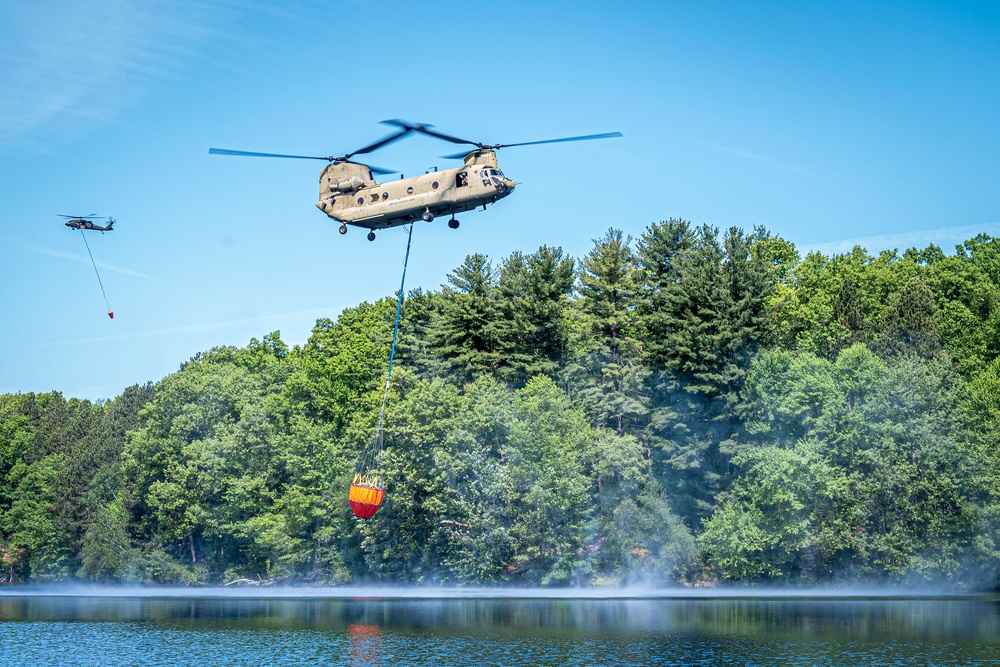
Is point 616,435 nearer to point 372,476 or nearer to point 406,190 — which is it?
point 372,476

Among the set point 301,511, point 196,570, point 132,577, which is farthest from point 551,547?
point 132,577

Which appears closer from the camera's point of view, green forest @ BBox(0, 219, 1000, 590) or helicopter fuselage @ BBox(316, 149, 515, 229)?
helicopter fuselage @ BBox(316, 149, 515, 229)

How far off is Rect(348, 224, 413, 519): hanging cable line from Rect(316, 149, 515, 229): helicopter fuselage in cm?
157

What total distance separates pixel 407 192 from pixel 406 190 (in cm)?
14

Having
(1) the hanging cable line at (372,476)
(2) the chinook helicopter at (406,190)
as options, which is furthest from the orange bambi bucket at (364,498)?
(2) the chinook helicopter at (406,190)

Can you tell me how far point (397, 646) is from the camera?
167ft

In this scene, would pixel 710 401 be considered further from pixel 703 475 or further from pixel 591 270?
pixel 591 270

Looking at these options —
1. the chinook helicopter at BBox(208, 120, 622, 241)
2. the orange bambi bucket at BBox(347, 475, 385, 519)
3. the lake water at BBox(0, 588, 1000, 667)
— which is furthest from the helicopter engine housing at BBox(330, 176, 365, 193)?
the lake water at BBox(0, 588, 1000, 667)

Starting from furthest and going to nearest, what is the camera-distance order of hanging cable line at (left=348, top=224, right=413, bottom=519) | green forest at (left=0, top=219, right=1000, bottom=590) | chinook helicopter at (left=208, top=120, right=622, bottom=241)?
green forest at (left=0, top=219, right=1000, bottom=590), hanging cable line at (left=348, top=224, right=413, bottom=519), chinook helicopter at (left=208, top=120, right=622, bottom=241)

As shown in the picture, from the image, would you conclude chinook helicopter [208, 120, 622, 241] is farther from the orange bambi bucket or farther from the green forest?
the green forest

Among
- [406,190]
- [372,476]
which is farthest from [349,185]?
[372,476]

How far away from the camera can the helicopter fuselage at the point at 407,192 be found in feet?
152

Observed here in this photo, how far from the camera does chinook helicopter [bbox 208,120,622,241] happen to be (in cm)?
4622

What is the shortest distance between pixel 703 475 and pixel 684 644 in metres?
28.0
